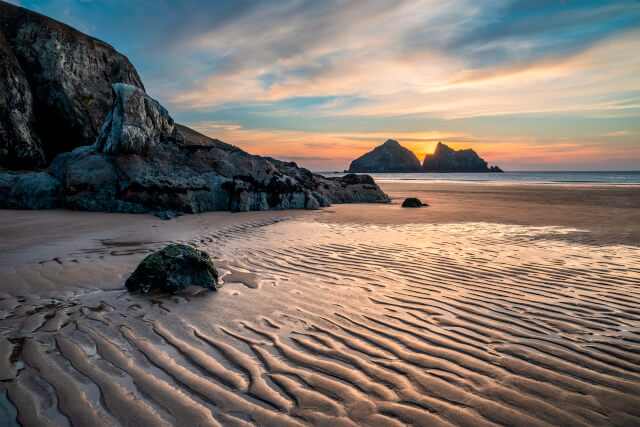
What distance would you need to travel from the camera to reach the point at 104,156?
1005cm

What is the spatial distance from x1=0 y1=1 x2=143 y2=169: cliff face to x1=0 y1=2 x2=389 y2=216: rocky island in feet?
0.17

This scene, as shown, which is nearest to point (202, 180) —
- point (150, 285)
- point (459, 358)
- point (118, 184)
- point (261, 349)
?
point (118, 184)

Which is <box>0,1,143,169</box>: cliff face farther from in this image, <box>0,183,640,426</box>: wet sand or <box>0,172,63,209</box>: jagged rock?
<box>0,183,640,426</box>: wet sand

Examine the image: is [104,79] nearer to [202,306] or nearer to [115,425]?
[202,306]

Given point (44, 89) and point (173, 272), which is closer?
point (173, 272)

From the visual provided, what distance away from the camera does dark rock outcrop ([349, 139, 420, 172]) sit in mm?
149375

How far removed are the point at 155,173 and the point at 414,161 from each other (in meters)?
153

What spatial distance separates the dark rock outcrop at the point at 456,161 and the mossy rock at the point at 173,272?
431ft

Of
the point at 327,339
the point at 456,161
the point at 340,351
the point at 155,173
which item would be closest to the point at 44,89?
the point at 155,173

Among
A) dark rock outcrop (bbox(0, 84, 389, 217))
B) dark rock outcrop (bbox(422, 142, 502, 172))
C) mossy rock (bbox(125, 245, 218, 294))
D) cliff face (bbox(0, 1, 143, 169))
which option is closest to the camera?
mossy rock (bbox(125, 245, 218, 294))

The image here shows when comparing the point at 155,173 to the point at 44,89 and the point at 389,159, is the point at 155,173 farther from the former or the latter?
the point at 389,159

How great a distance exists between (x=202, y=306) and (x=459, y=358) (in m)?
2.26

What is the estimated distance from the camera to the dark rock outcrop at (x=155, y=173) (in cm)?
938

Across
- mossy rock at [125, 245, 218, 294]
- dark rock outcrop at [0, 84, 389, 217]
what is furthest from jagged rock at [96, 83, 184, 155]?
mossy rock at [125, 245, 218, 294]
